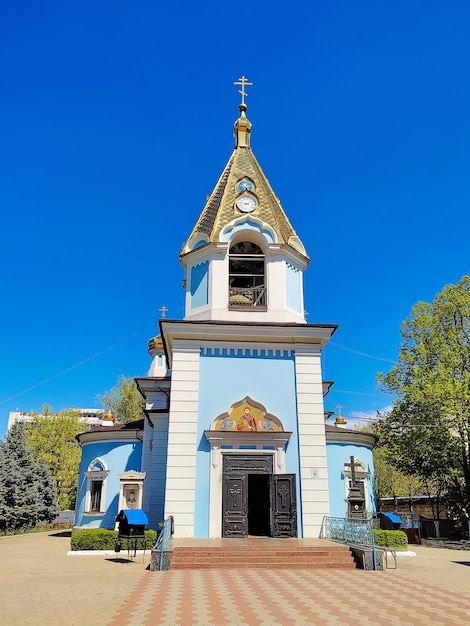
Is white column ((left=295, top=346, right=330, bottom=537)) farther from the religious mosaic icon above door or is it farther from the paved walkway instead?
the paved walkway

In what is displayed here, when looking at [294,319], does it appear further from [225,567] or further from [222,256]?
[225,567]

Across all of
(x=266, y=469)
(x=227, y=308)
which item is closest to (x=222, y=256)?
(x=227, y=308)

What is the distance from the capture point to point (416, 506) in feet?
113

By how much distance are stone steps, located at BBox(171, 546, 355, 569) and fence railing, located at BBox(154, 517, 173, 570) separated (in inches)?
11.5

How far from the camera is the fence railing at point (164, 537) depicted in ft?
34.1

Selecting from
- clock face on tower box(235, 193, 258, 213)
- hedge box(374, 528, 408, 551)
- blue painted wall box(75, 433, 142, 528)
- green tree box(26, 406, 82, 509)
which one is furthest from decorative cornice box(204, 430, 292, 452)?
green tree box(26, 406, 82, 509)

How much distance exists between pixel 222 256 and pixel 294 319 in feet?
9.62

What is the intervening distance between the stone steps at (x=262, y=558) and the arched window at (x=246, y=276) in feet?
22.4

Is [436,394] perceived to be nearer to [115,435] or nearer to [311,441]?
[311,441]

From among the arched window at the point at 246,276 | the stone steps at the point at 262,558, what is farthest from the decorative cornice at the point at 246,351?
the stone steps at the point at 262,558

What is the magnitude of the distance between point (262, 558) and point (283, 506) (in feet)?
8.15

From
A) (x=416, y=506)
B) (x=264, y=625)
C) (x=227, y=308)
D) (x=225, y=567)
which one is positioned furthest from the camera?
(x=416, y=506)

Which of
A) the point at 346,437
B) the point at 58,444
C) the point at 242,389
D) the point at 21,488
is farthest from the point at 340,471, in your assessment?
the point at 58,444

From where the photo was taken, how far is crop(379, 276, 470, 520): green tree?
20625 millimetres
